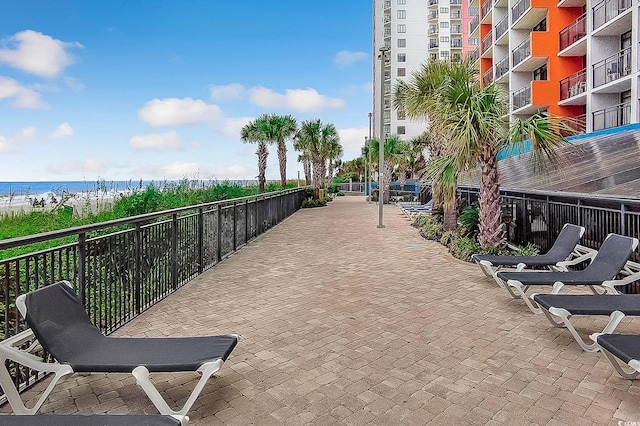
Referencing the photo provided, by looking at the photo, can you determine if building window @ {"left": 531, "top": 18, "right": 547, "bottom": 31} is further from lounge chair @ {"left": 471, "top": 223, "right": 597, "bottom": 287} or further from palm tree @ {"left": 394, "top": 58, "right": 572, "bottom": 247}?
lounge chair @ {"left": 471, "top": 223, "right": 597, "bottom": 287}

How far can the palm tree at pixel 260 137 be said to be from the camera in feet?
Result: 89.7

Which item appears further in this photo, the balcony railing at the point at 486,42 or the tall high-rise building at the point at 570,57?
the balcony railing at the point at 486,42

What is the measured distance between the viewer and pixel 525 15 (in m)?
22.9

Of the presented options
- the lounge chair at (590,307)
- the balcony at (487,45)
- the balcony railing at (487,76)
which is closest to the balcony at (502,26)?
the balcony at (487,45)

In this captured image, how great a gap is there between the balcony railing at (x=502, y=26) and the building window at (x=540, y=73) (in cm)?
390

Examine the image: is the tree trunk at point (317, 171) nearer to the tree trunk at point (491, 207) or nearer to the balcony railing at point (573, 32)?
the balcony railing at point (573, 32)

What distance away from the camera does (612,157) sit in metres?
9.56

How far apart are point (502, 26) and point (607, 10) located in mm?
11348

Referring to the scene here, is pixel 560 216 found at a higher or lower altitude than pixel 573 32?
lower

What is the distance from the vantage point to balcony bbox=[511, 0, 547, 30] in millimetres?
22225

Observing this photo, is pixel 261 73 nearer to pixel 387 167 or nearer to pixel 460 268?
pixel 387 167

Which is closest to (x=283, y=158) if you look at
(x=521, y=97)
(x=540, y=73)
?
(x=521, y=97)

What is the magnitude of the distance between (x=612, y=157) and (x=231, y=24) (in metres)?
18.6

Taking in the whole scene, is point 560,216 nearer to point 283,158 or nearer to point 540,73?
point 540,73
